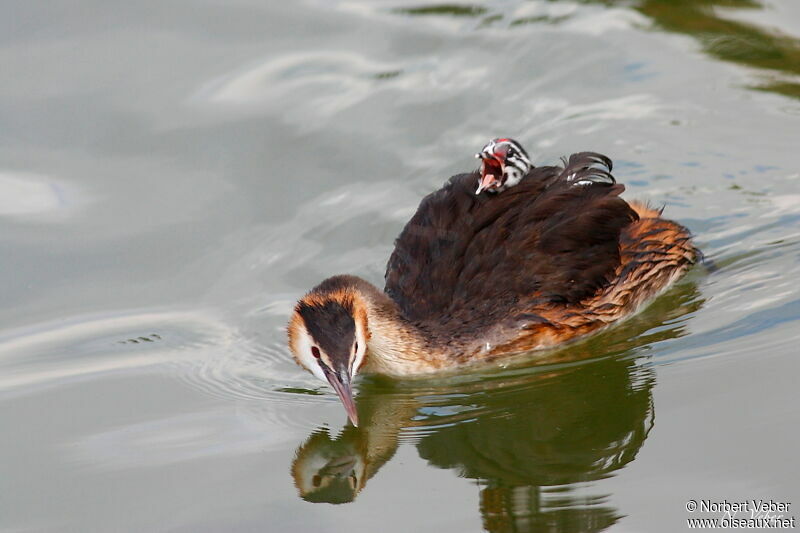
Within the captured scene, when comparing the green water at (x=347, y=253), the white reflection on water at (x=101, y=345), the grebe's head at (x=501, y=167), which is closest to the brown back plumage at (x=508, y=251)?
the grebe's head at (x=501, y=167)

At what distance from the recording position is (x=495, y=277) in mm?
8508

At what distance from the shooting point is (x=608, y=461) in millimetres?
7035

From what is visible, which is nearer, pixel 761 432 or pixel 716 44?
pixel 761 432

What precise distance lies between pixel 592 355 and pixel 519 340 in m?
0.55

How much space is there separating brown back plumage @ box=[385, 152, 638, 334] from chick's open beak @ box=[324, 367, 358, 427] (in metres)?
1.00

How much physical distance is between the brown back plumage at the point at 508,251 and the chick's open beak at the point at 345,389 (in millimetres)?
997

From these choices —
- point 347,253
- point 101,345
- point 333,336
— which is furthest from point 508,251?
point 101,345

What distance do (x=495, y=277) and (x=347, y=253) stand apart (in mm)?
2103

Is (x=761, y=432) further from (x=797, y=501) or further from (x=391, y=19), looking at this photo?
(x=391, y=19)

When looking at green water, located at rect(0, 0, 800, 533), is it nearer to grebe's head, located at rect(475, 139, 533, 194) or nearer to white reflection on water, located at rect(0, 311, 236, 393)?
white reflection on water, located at rect(0, 311, 236, 393)

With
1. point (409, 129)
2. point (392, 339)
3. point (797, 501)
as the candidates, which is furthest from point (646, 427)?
point (409, 129)

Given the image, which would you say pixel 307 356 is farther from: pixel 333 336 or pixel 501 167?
pixel 501 167

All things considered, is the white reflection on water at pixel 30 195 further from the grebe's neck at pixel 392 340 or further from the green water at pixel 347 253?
→ the grebe's neck at pixel 392 340

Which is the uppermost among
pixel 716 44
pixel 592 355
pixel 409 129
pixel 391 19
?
pixel 391 19
